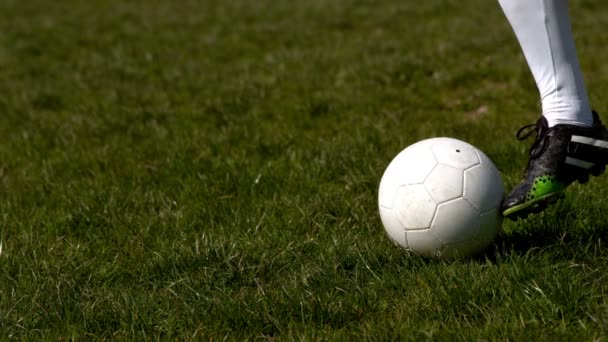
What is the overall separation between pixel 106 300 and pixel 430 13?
22.1ft

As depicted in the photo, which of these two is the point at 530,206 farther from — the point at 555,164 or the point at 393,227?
the point at 393,227

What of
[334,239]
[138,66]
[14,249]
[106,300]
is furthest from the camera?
[138,66]

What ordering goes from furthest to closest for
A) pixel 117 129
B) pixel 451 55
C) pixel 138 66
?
1. pixel 138 66
2. pixel 451 55
3. pixel 117 129

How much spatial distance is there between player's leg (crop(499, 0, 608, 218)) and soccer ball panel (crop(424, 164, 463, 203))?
24 centimetres

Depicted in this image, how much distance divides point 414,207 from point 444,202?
0.13 meters

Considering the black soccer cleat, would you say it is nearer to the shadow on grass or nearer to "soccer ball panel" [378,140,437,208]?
the shadow on grass

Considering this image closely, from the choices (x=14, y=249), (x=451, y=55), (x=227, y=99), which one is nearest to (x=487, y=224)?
(x=14, y=249)

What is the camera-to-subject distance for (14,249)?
4039 mm

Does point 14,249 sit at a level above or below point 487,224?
below

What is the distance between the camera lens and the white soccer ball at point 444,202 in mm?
3244

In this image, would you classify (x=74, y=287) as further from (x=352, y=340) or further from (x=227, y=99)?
(x=227, y=99)

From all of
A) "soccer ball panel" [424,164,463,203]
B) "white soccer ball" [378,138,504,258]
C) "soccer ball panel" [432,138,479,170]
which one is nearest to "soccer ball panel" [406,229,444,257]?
"white soccer ball" [378,138,504,258]

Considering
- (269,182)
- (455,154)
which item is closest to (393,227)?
(455,154)

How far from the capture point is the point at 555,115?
344 cm
